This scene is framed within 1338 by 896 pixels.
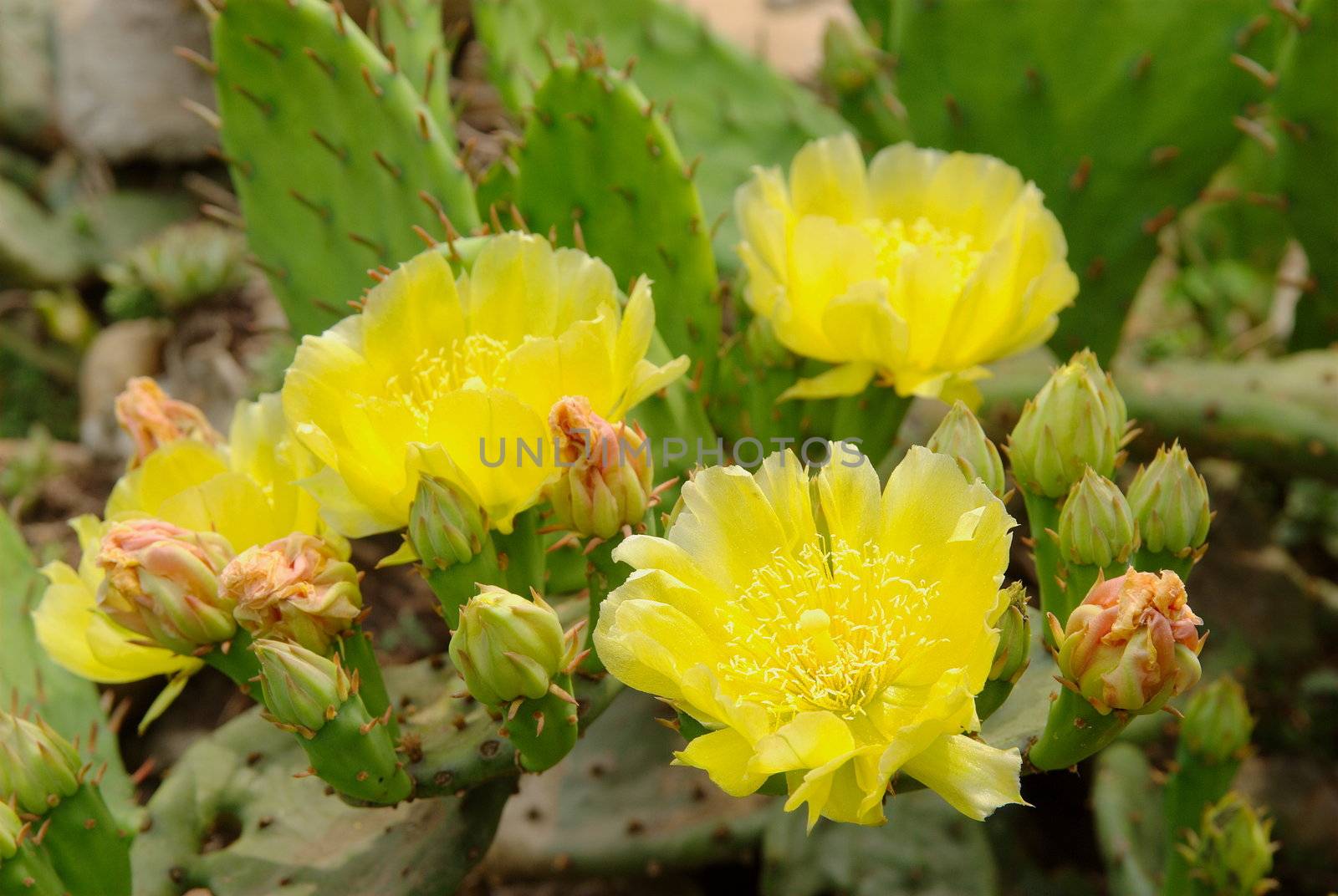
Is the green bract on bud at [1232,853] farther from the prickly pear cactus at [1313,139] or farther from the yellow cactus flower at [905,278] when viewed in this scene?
the prickly pear cactus at [1313,139]

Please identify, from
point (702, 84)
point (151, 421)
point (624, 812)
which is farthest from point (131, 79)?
point (624, 812)

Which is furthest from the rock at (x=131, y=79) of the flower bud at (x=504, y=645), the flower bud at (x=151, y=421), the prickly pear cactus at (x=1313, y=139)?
the flower bud at (x=504, y=645)

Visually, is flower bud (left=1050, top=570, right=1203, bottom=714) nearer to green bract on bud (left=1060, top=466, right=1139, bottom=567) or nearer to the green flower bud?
green bract on bud (left=1060, top=466, right=1139, bottom=567)

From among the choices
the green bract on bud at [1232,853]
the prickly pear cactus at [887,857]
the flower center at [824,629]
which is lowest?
the prickly pear cactus at [887,857]

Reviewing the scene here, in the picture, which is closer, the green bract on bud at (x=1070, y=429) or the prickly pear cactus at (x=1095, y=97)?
the green bract on bud at (x=1070, y=429)

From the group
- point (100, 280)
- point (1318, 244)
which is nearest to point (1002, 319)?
point (1318, 244)

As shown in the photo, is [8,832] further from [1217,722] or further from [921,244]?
[1217,722]

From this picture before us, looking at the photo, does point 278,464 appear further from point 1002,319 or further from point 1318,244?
point 1318,244
